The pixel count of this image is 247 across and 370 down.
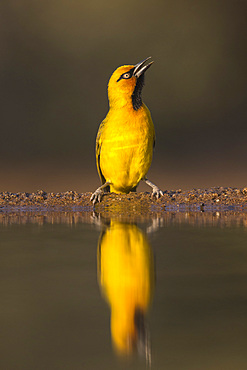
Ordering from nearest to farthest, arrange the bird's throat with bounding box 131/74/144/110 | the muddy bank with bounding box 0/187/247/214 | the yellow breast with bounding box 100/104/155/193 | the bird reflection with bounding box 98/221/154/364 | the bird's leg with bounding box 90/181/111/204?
the bird reflection with bounding box 98/221/154/364
the muddy bank with bounding box 0/187/247/214
the yellow breast with bounding box 100/104/155/193
the bird's throat with bounding box 131/74/144/110
the bird's leg with bounding box 90/181/111/204

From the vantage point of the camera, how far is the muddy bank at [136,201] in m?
7.34

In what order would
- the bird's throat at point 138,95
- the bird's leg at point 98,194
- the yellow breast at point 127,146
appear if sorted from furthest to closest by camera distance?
the bird's leg at point 98,194 → the bird's throat at point 138,95 → the yellow breast at point 127,146

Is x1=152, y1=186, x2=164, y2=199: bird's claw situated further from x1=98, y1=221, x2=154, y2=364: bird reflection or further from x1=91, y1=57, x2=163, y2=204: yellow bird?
x1=98, y1=221, x2=154, y2=364: bird reflection

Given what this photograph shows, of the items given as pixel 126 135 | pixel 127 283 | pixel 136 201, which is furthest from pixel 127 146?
pixel 127 283

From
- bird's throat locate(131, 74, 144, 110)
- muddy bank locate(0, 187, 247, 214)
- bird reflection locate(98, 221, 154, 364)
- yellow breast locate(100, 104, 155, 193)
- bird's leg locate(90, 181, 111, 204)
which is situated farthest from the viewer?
bird's leg locate(90, 181, 111, 204)

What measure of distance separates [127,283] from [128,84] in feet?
17.4

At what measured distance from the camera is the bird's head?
755 cm

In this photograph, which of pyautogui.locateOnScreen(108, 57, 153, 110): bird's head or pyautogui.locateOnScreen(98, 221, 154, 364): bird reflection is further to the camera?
pyautogui.locateOnScreen(108, 57, 153, 110): bird's head

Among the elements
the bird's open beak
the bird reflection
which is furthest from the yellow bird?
the bird reflection

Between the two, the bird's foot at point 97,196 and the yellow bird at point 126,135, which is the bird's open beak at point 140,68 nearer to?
the yellow bird at point 126,135

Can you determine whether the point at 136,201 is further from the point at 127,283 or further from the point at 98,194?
the point at 127,283

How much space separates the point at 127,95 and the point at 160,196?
5.93 ft

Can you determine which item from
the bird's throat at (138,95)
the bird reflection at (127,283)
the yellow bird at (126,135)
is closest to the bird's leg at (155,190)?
the yellow bird at (126,135)

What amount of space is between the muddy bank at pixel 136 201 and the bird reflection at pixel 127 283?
98.1 inches
